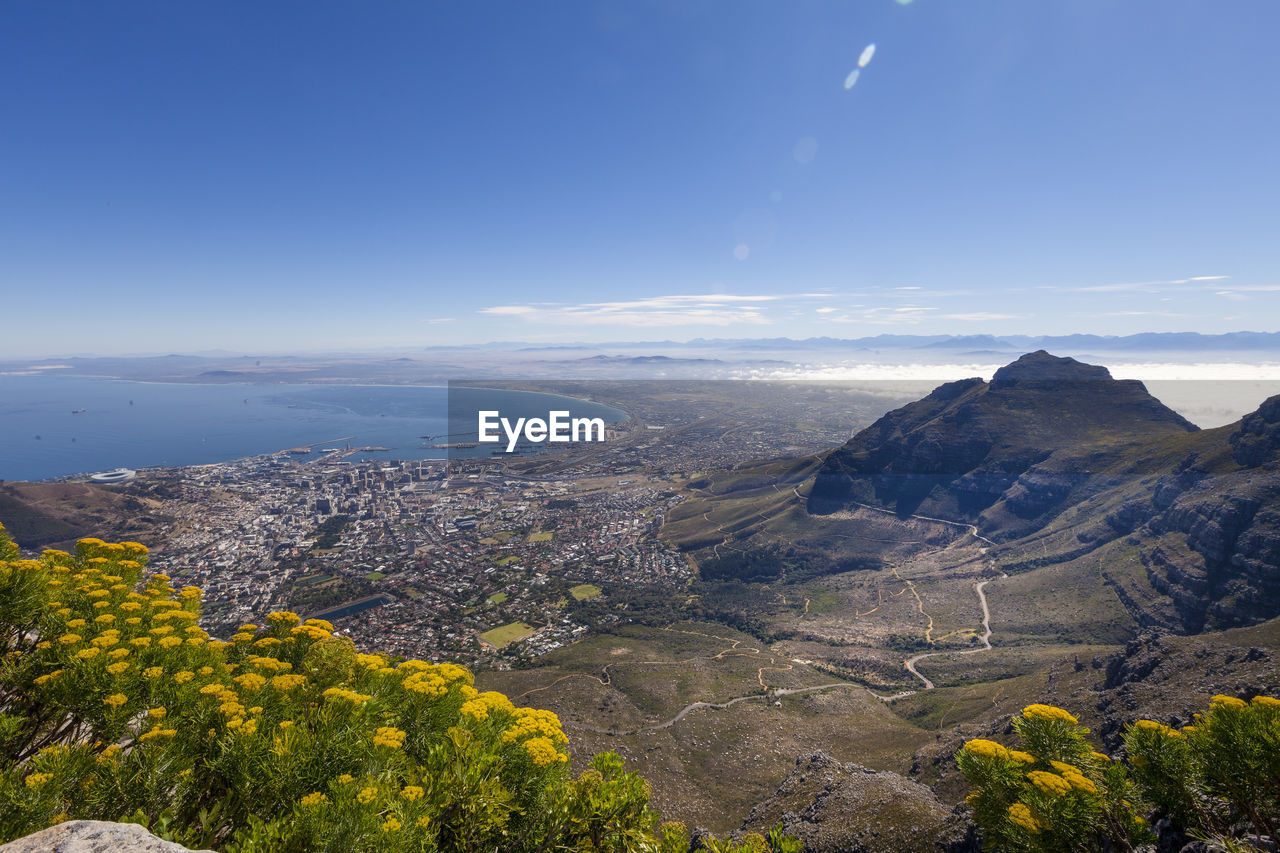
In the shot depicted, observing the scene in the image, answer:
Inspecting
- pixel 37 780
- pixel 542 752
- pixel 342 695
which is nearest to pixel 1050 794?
pixel 542 752

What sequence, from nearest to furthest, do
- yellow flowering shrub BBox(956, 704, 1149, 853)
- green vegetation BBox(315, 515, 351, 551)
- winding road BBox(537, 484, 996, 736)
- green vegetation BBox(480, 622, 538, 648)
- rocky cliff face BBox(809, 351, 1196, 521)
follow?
yellow flowering shrub BBox(956, 704, 1149, 853) → winding road BBox(537, 484, 996, 736) → green vegetation BBox(480, 622, 538, 648) → green vegetation BBox(315, 515, 351, 551) → rocky cliff face BBox(809, 351, 1196, 521)

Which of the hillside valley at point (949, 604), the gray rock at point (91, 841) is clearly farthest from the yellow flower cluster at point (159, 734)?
the hillside valley at point (949, 604)

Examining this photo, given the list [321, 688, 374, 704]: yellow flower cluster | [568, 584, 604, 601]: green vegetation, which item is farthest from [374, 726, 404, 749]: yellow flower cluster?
[568, 584, 604, 601]: green vegetation

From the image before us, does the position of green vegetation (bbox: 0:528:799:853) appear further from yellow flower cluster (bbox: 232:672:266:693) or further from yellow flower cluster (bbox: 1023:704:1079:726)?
yellow flower cluster (bbox: 1023:704:1079:726)

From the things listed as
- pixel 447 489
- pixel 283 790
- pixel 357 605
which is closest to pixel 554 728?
pixel 283 790

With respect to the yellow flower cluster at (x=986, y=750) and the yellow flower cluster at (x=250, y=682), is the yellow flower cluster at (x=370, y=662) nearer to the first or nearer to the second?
the yellow flower cluster at (x=250, y=682)

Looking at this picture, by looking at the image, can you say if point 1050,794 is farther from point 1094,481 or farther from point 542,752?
point 1094,481
